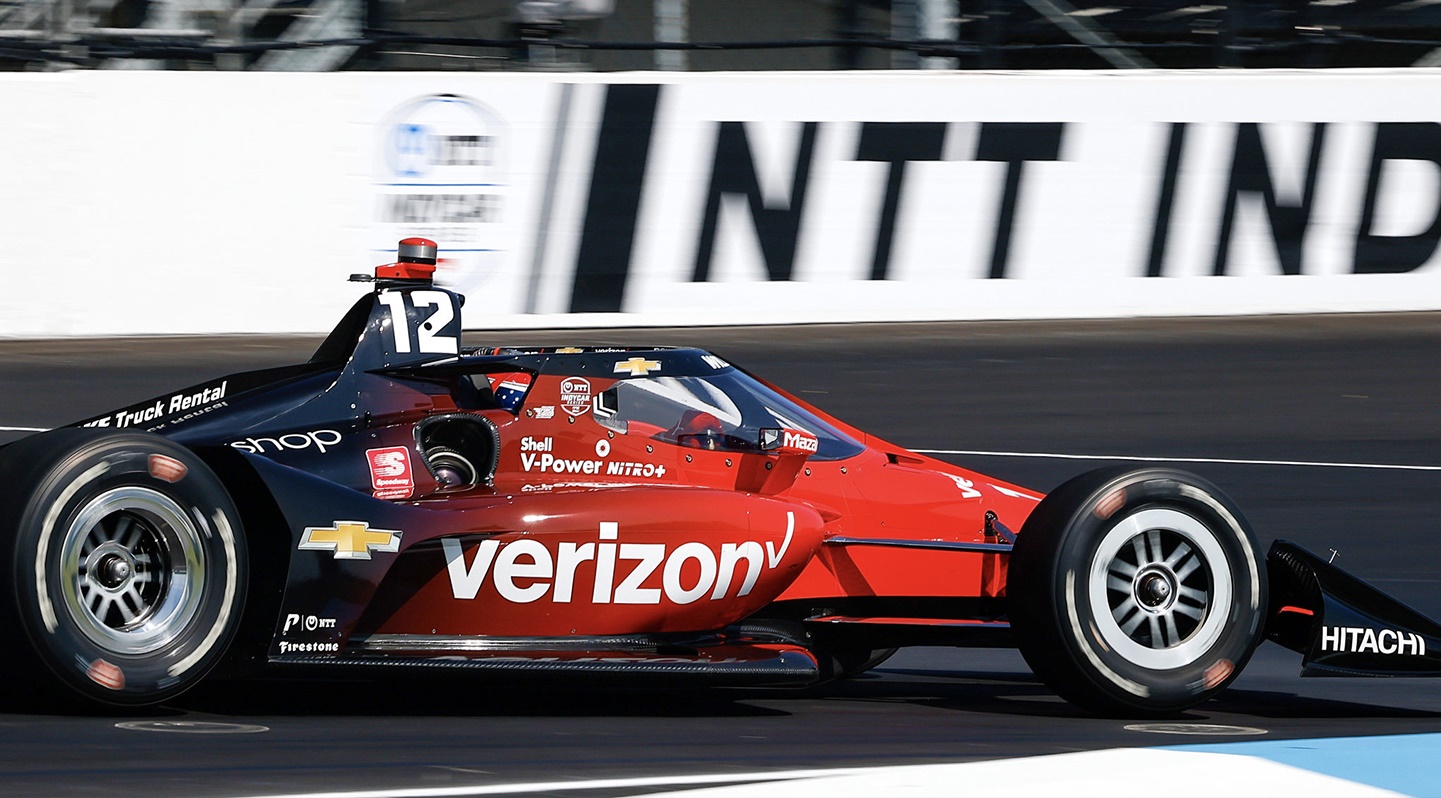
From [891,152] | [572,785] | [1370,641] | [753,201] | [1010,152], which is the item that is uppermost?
[1010,152]

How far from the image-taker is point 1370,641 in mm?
5805

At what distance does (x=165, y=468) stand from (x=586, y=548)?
1.19m

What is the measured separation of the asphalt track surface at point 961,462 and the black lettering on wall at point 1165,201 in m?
0.53

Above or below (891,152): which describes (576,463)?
below

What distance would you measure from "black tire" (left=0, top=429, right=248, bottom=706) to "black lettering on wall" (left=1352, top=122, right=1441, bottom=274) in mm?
11961

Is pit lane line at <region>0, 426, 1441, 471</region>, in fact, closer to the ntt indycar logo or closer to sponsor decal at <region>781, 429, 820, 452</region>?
sponsor decal at <region>781, 429, 820, 452</region>

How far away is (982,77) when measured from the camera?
589 inches

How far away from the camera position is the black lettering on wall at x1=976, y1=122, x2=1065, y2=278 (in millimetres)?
14836

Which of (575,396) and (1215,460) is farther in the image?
(1215,460)

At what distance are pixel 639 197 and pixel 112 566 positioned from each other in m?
9.57

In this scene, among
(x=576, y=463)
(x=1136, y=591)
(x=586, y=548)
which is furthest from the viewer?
(x=576, y=463)

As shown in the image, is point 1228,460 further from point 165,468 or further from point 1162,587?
point 165,468

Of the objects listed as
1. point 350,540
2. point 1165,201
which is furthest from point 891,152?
point 350,540

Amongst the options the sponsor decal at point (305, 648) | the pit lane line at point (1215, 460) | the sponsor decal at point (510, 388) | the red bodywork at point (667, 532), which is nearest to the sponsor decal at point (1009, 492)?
the red bodywork at point (667, 532)
